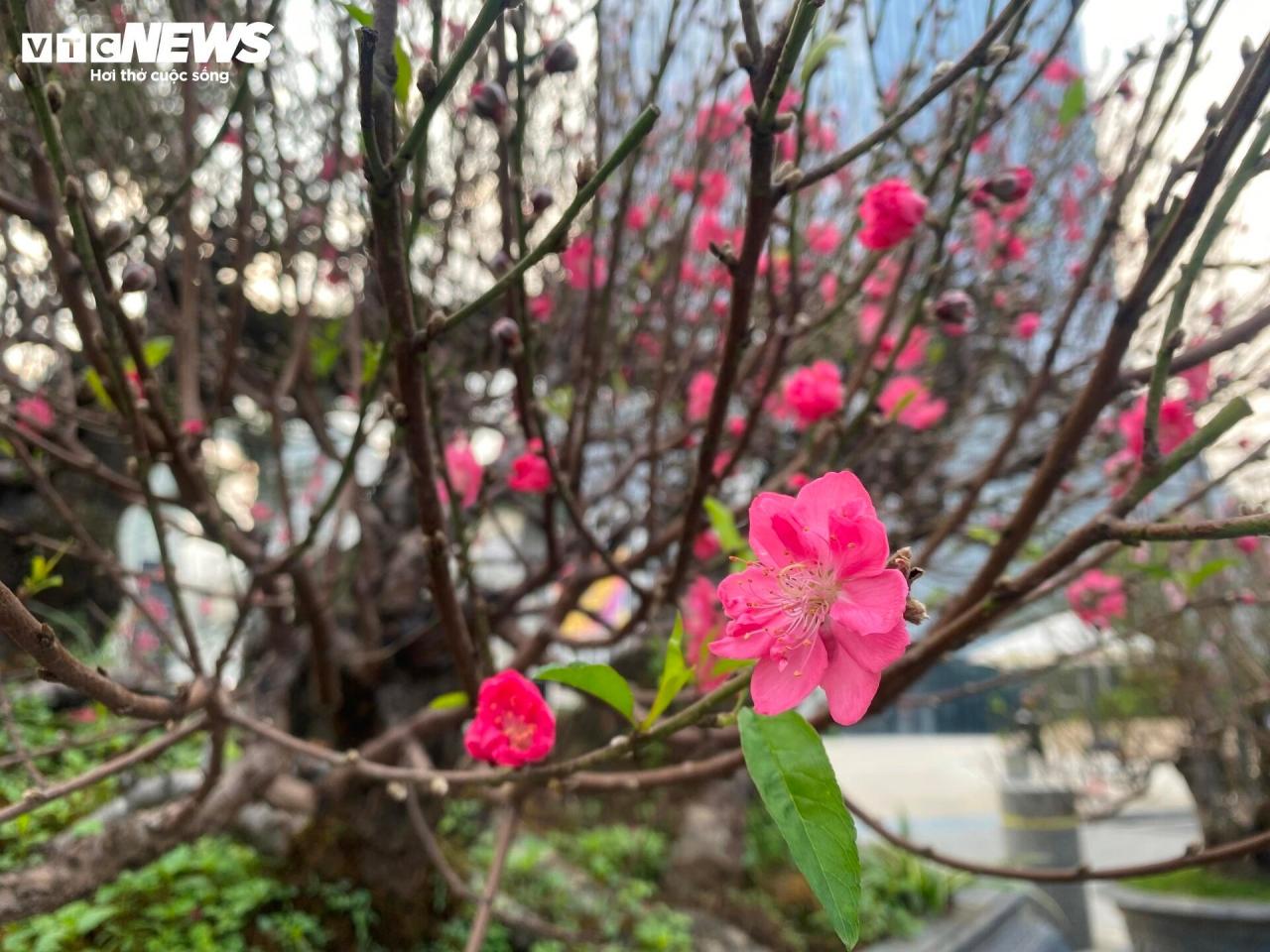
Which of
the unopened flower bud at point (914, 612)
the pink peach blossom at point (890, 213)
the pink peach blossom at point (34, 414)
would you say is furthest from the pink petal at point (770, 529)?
the pink peach blossom at point (34, 414)

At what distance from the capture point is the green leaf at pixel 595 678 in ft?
2.00

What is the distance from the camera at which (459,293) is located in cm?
309

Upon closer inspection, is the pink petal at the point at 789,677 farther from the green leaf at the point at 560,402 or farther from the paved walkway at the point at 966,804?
the paved walkway at the point at 966,804

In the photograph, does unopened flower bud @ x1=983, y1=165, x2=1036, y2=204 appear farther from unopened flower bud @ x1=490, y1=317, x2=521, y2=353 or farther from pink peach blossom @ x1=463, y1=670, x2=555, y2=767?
pink peach blossom @ x1=463, y1=670, x2=555, y2=767

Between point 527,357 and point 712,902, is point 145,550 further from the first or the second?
point 527,357

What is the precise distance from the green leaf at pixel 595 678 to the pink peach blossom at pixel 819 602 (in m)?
0.09

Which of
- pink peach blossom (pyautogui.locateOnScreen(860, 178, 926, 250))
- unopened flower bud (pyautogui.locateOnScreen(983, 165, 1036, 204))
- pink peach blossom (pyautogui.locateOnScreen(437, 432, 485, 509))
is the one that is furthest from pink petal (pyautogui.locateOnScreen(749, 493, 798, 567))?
pink peach blossom (pyautogui.locateOnScreen(437, 432, 485, 509))

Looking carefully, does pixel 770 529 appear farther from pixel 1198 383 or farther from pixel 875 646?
pixel 1198 383

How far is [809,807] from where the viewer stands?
502mm

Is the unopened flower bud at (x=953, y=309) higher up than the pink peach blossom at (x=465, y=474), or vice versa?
the pink peach blossom at (x=465, y=474)

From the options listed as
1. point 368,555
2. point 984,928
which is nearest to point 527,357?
point 368,555

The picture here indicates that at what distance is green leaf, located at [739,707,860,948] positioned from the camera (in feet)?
1.52

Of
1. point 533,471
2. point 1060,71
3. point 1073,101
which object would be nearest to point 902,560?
point 533,471

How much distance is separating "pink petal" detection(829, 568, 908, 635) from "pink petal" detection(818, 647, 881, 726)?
0.10 ft
